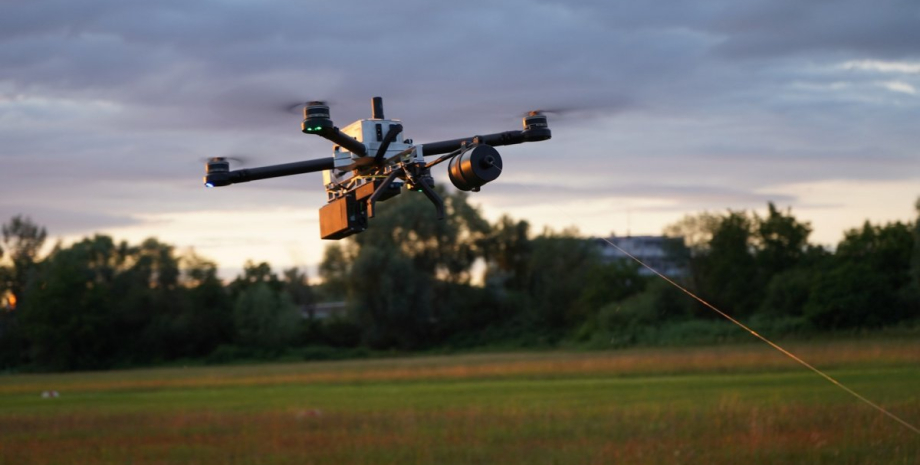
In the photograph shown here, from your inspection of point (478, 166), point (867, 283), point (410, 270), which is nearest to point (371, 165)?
point (478, 166)

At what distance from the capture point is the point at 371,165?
6.96m

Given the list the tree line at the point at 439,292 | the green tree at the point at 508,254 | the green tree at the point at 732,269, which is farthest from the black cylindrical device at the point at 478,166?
the green tree at the point at 508,254

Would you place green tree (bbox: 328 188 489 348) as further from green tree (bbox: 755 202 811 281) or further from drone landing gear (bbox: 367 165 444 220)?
drone landing gear (bbox: 367 165 444 220)

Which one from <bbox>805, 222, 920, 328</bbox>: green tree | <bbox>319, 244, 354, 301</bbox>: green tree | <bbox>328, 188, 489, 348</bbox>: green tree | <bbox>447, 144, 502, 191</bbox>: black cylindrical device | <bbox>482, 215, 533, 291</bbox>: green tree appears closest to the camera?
<bbox>447, 144, 502, 191</bbox>: black cylindrical device

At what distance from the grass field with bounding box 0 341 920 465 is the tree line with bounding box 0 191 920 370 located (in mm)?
6050

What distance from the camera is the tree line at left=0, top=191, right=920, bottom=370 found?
4675cm

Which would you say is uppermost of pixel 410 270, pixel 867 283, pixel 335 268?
pixel 335 268

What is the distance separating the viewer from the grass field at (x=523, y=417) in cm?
1828

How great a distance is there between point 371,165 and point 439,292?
72.9 m

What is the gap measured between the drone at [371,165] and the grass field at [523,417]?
1108 cm

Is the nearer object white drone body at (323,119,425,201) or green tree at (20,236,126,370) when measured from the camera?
white drone body at (323,119,425,201)

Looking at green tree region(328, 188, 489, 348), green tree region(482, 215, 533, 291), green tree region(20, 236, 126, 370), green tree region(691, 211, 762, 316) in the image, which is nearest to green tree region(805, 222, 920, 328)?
green tree region(691, 211, 762, 316)

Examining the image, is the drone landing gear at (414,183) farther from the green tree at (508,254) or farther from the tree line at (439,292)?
the green tree at (508,254)

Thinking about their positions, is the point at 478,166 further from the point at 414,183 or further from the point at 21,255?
the point at 21,255
